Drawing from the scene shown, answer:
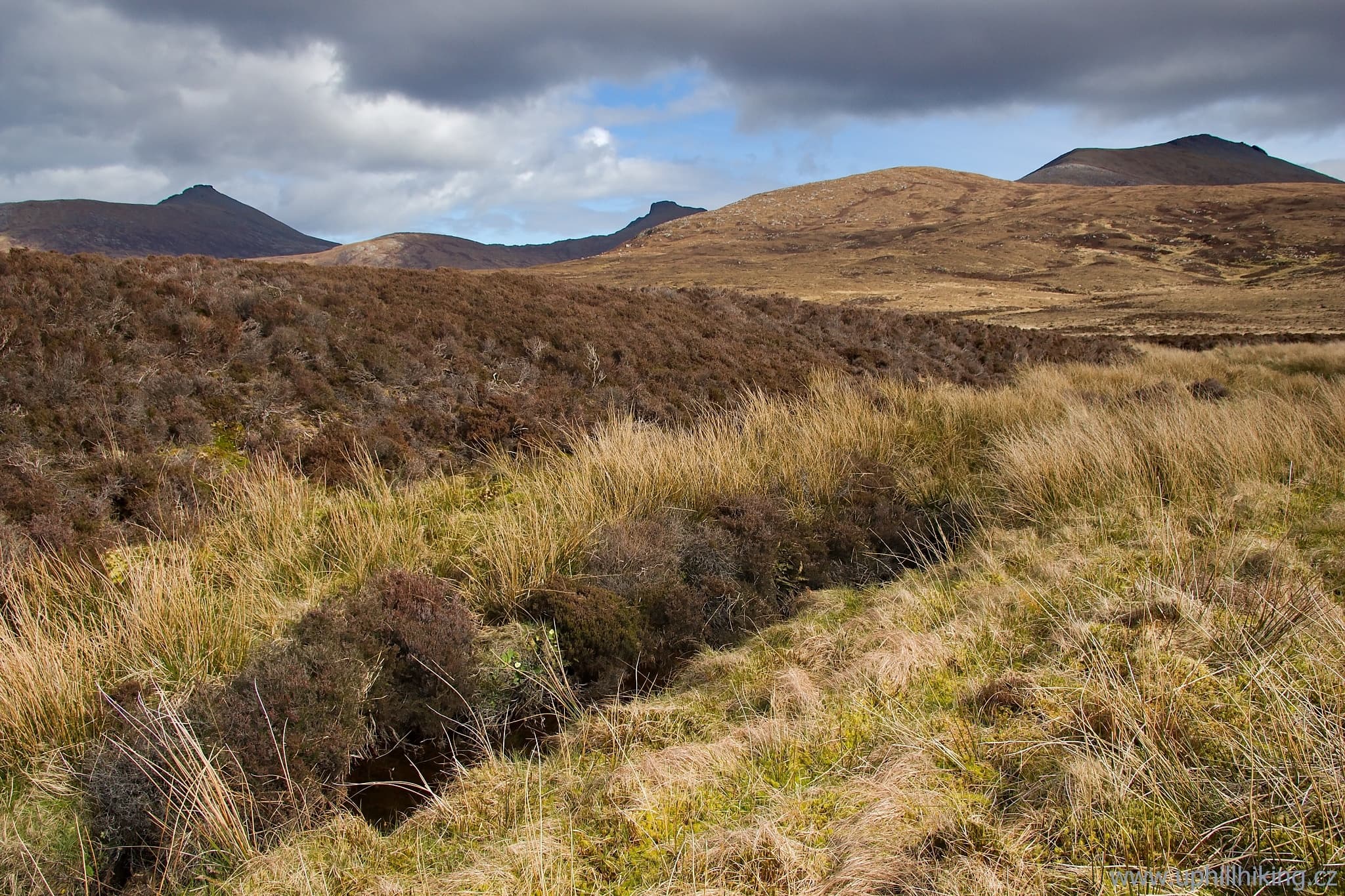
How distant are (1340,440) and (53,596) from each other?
10430 millimetres

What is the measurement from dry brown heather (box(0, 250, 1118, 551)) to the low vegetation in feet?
2.99

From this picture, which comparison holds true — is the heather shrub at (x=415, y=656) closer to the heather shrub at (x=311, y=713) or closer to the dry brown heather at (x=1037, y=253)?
the heather shrub at (x=311, y=713)

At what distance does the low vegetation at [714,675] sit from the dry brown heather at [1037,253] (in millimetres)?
32507

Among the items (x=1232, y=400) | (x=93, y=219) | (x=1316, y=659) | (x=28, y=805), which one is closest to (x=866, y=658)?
(x=1316, y=659)

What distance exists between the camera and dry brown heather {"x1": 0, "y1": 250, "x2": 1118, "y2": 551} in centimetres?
626

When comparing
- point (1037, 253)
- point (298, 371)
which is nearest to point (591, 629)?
point (298, 371)

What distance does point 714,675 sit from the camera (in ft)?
14.3

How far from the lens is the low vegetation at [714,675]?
2.52 meters

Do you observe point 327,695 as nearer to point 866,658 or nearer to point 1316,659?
point 866,658

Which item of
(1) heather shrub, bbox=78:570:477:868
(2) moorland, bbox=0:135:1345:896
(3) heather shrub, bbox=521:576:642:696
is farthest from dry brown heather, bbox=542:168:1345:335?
(1) heather shrub, bbox=78:570:477:868

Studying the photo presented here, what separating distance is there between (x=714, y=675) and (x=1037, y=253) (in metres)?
98.7

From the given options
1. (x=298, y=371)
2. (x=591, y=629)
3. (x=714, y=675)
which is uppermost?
(x=298, y=371)

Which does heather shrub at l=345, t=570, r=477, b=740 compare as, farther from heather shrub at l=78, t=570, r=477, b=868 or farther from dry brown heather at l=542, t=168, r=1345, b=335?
dry brown heather at l=542, t=168, r=1345, b=335

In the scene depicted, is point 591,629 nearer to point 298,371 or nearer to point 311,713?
point 311,713
